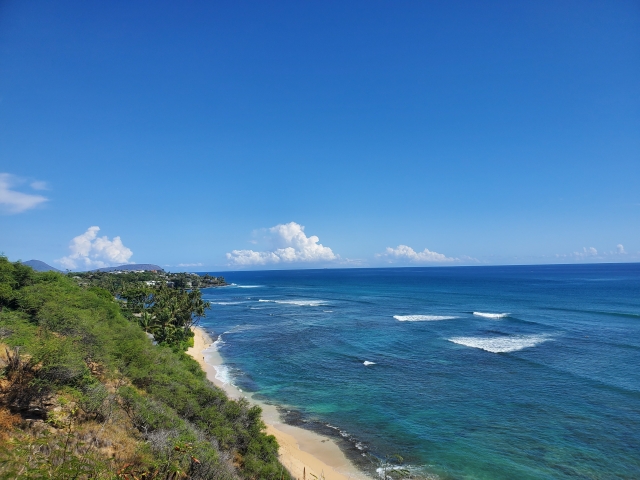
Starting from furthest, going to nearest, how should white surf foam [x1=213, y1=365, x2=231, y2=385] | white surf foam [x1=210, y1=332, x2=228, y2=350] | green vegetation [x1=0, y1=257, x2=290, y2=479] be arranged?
white surf foam [x1=210, y1=332, x2=228, y2=350], white surf foam [x1=213, y1=365, x2=231, y2=385], green vegetation [x1=0, y1=257, x2=290, y2=479]

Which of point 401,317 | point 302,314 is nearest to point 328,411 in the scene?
point 401,317

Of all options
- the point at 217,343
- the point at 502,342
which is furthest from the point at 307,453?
the point at 502,342

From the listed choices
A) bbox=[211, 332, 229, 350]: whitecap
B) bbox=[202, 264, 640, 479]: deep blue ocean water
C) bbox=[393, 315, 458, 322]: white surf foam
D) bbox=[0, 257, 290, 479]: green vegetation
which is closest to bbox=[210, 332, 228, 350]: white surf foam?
bbox=[211, 332, 229, 350]: whitecap

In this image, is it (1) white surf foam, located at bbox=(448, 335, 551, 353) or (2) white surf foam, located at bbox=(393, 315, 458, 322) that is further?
(2) white surf foam, located at bbox=(393, 315, 458, 322)

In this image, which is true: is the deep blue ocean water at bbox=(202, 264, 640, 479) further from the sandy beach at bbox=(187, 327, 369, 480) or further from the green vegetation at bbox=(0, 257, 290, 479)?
the green vegetation at bbox=(0, 257, 290, 479)

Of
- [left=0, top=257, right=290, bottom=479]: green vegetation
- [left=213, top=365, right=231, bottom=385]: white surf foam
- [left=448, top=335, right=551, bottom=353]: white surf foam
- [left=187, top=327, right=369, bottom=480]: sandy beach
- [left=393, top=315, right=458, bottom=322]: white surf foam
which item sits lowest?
[left=187, top=327, right=369, bottom=480]: sandy beach

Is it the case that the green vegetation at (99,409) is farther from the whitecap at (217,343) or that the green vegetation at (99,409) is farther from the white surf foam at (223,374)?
the whitecap at (217,343)

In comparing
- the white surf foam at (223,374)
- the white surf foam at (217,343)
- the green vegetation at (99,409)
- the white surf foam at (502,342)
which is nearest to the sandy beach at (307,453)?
the green vegetation at (99,409)

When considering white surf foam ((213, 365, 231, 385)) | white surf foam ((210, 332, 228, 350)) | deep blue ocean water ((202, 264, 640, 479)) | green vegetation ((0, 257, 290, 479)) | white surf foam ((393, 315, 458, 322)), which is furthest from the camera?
white surf foam ((393, 315, 458, 322))
